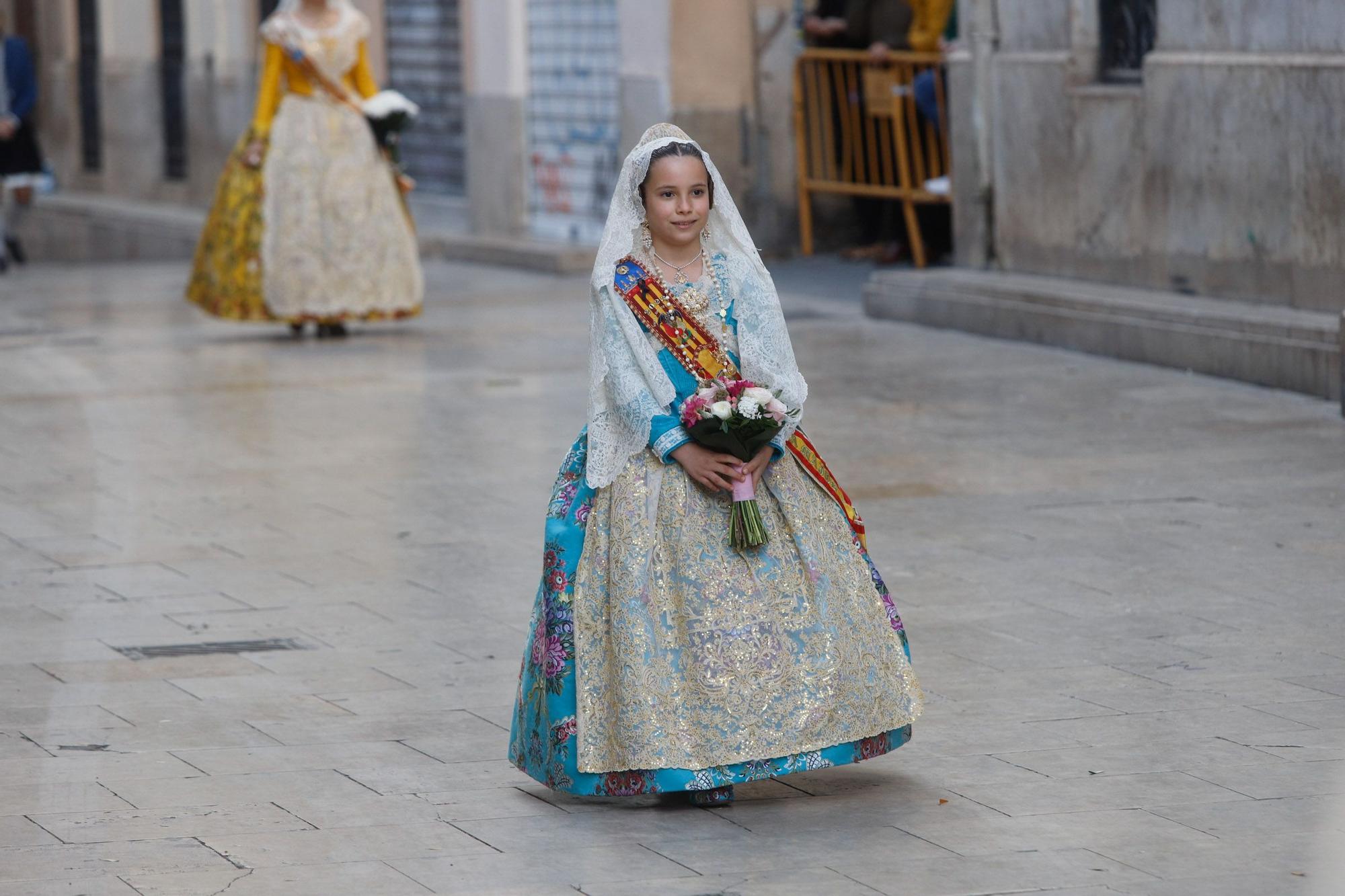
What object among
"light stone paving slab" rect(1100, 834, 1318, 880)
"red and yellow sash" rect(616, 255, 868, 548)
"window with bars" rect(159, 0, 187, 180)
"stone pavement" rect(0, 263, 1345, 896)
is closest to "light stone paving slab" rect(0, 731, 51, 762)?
"stone pavement" rect(0, 263, 1345, 896)

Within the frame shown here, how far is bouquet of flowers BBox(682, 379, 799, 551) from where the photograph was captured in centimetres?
472

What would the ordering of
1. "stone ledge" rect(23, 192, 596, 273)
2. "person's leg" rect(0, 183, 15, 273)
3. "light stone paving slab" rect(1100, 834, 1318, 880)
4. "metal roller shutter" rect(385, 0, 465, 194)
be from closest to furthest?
"light stone paving slab" rect(1100, 834, 1318, 880) < "stone ledge" rect(23, 192, 596, 273) < "person's leg" rect(0, 183, 15, 273) < "metal roller shutter" rect(385, 0, 465, 194)

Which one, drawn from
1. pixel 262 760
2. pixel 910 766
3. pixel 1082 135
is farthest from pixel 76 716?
pixel 1082 135

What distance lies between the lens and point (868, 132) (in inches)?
650

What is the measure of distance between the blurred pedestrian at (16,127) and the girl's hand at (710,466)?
16.6 metres

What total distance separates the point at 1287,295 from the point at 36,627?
20.6 feet

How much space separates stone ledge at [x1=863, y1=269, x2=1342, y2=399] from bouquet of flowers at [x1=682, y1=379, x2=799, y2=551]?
532 cm

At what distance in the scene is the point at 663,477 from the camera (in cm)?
484

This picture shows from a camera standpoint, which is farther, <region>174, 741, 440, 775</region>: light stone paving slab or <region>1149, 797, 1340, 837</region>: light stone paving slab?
<region>174, 741, 440, 775</region>: light stone paving slab

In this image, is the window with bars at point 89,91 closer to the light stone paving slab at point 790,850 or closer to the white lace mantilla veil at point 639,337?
the white lace mantilla veil at point 639,337

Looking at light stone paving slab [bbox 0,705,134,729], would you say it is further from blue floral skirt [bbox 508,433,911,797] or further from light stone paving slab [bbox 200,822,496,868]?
blue floral skirt [bbox 508,433,911,797]

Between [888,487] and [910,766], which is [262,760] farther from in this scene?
[888,487]

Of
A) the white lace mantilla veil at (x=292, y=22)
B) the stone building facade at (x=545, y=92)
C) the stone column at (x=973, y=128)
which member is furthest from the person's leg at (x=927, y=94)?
the white lace mantilla veil at (x=292, y=22)

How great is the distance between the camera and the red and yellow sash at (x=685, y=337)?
4.91 m
